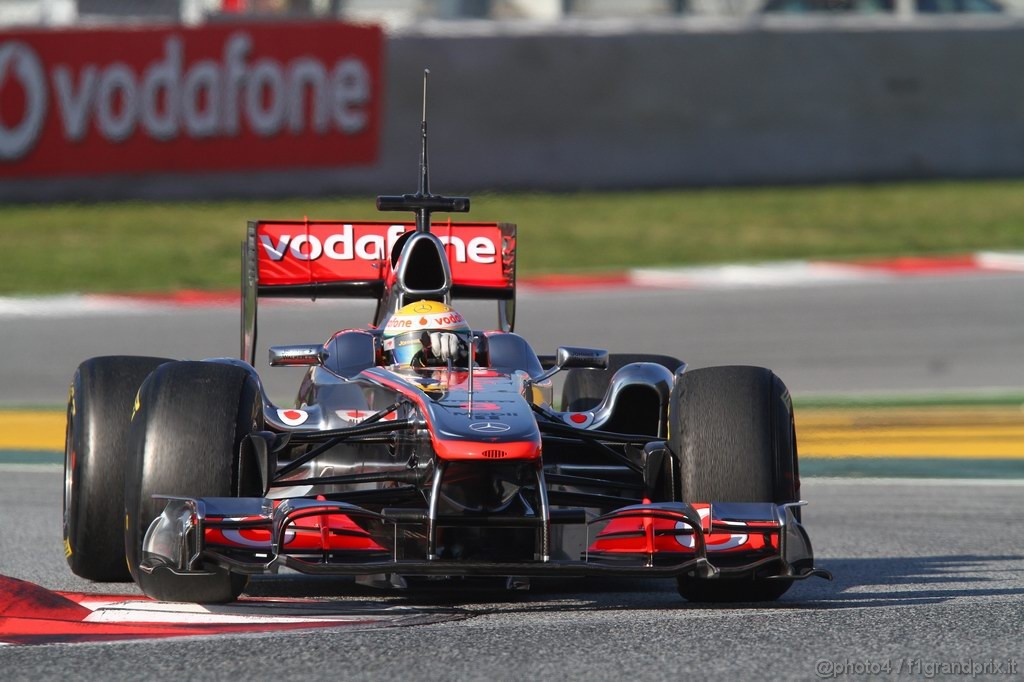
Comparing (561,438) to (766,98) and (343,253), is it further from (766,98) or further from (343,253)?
(766,98)

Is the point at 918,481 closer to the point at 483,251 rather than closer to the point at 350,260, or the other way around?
the point at 483,251

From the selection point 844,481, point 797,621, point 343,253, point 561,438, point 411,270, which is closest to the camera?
point 797,621

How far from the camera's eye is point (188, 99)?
57.2 feet

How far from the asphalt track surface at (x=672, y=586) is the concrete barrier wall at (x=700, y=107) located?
451 cm

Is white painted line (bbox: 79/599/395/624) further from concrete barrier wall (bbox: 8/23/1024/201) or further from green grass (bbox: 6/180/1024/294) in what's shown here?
concrete barrier wall (bbox: 8/23/1024/201)

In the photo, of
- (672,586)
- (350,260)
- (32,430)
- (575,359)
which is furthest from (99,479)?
(32,430)

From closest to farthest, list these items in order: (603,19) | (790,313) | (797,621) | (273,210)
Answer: (797,621), (790,313), (273,210), (603,19)

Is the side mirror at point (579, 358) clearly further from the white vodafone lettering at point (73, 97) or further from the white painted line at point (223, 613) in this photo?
the white vodafone lettering at point (73, 97)

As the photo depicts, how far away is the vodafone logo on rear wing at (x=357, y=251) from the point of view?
7992 mm

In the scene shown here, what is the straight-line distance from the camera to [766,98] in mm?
19438

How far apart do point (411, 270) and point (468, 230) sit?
3.26 ft

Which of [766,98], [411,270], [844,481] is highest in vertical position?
[766,98]

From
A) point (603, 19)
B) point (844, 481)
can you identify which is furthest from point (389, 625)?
point (603, 19)

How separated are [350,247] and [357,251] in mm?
36
